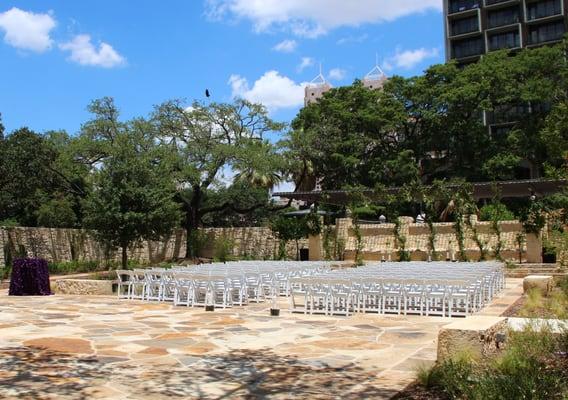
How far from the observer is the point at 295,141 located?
123 feet

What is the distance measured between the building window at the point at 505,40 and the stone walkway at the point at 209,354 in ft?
205

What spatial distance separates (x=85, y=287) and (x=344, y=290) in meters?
8.74

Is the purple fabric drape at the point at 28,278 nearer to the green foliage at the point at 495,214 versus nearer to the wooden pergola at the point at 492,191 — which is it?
the wooden pergola at the point at 492,191

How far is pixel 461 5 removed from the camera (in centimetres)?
7088

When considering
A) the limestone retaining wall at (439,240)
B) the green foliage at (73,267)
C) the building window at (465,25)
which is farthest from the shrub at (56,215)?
the building window at (465,25)

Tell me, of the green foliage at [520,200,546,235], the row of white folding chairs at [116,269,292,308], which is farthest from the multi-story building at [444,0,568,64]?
the row of white folding chairs at [116,269,292,308]

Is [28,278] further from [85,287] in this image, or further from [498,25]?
[498,25]

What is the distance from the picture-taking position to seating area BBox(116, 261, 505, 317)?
468 inches

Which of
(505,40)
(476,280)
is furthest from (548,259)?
(505,40)

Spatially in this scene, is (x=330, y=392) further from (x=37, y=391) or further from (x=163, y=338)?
(x=163, y=338)

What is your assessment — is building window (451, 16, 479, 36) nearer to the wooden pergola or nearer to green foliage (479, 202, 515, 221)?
the wooden pergola

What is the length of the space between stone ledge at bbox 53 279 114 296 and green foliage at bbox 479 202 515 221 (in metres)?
16.0

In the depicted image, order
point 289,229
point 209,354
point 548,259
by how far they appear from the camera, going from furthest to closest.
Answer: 1. point 289,229
2. point 548,259
3. point 209,354

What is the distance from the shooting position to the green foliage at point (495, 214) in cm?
2630
